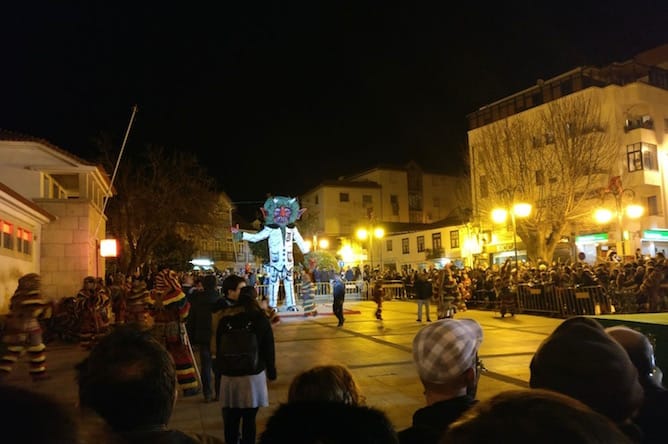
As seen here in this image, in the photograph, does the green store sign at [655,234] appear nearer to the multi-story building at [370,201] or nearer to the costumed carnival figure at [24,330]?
the multi-story building at [370,201]

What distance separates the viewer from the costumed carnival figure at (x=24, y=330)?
920cm

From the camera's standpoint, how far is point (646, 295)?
1639cm

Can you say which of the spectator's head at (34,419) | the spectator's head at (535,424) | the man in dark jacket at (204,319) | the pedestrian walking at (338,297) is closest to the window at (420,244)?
the pedestrian walking at (338,297)

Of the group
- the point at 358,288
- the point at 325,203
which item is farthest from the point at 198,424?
the point at 325,203

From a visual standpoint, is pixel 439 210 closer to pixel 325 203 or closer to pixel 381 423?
pixel 325 203

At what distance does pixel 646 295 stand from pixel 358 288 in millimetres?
18555

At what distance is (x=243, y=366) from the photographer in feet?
16.0

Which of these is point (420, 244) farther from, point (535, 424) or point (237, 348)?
point (535, 424)

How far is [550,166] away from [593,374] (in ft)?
89.1

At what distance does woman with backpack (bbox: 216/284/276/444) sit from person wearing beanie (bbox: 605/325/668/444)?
10.2 feet

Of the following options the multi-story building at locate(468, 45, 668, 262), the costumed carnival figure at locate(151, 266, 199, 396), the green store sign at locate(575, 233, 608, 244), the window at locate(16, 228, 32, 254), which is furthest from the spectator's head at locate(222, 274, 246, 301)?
the green store sign at locate(575, 233, 608, 244)

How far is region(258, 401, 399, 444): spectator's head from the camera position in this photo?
1568 mm

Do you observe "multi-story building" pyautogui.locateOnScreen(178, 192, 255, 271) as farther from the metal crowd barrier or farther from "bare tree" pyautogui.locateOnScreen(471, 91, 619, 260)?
the metal crowd barrier

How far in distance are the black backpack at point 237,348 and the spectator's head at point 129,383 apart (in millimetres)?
2693
